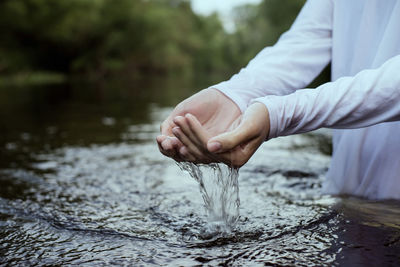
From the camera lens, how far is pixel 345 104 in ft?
5.51

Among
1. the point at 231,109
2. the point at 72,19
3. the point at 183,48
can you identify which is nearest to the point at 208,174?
the point at 231,109

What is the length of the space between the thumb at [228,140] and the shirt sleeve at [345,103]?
148 millimetres

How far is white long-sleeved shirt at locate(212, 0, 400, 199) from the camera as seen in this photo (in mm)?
1706

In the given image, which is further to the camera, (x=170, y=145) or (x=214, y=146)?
(x=170, y=145)

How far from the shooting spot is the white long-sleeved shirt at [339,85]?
67.2 inches

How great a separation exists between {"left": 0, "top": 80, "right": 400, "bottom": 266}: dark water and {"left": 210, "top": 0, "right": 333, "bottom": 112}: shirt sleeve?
73 cm

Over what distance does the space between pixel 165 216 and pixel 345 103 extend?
1255 millimetres

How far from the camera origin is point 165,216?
8.13 feet

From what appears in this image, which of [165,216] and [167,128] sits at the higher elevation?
[167,128]

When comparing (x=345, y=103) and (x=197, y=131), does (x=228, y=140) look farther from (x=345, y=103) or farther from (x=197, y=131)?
(x=345, y=103)

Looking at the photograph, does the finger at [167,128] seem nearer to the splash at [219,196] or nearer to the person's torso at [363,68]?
the splash at [219,196]

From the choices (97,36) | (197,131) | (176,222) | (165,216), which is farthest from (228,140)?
(97,36)

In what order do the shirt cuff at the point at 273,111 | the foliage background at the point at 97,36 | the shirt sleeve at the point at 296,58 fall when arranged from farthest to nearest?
1. the foliage background at the point at 97,36
2. the shirt sleeve at the point at 296,58
3. the shirt cuff at the point at 273,111

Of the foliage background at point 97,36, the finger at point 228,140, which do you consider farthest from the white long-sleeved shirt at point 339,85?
the foliage background at point 97,36
